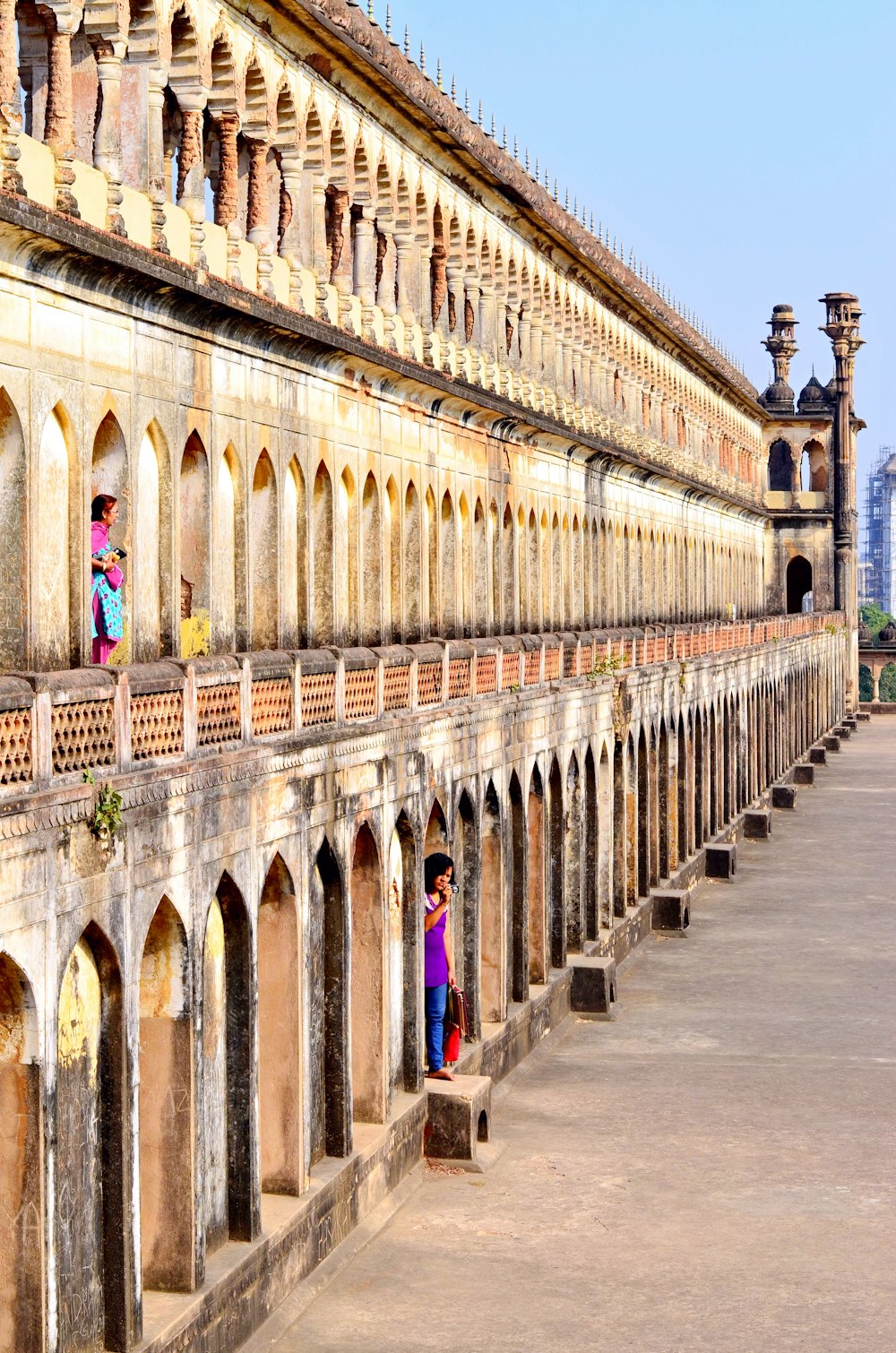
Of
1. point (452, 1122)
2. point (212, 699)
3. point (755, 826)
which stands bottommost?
point (755, 826)

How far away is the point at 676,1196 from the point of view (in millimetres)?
19734

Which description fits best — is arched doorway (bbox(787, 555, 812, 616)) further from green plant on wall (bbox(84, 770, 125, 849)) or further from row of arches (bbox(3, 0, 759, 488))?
green plant on wall (bbox(84, 770, 125, 849))

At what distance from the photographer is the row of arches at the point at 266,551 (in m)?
17.6

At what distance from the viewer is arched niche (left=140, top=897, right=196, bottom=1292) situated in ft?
47.8

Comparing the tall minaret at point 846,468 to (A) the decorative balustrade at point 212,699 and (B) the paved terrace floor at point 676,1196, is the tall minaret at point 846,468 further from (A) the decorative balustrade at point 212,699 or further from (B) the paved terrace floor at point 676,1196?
(A) the decorative balustrade at point 212,699

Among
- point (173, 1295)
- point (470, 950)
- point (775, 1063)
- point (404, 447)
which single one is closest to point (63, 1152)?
point (173, 1295)

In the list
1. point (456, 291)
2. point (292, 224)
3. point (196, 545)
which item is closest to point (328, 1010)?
point (196, 545)

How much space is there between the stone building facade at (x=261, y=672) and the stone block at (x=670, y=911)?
1.67ft

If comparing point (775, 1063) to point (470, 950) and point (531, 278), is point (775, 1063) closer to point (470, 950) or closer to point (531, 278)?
point (470, 950)

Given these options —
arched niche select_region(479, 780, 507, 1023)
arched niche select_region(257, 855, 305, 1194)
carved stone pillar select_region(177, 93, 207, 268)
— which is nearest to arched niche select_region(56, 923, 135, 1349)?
arched niche select_region(257, 855, 305, 1194)

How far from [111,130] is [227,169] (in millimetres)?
3677

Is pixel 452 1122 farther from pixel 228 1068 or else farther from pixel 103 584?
pixel 103 584

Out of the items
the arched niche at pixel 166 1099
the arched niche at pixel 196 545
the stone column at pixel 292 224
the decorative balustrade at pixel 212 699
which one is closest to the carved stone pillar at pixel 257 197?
the stone column at pixel 292 224

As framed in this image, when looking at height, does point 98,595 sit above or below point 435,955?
above
